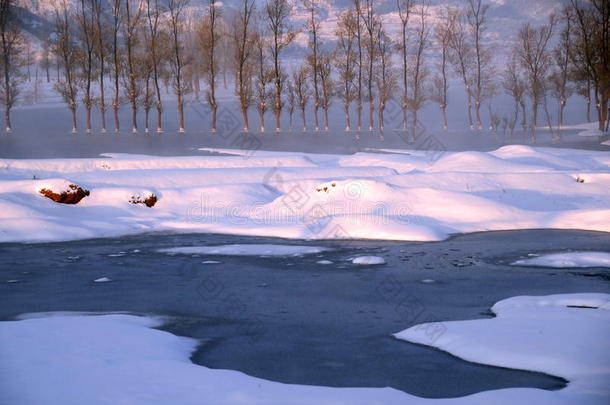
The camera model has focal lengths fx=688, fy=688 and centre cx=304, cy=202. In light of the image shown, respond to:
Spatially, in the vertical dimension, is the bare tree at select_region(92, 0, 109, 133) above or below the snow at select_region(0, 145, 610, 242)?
above

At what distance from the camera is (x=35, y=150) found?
38.0 meters

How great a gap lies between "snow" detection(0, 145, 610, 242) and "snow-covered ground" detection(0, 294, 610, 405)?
26.4 feet

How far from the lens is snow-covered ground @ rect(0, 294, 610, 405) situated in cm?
562

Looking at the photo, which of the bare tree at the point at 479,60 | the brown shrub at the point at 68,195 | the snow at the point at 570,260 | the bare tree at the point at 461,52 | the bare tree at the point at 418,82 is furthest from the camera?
the bare tree at the point at 461,52

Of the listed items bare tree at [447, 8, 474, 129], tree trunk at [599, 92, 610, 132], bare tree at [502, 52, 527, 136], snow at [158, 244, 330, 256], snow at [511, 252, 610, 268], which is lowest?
snow at [511, 252, 610, 268]

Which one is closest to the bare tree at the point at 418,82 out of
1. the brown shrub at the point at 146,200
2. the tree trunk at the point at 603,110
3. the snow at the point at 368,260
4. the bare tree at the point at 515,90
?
the bare tree at the point at 515,90

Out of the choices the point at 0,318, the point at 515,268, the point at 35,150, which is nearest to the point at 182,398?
the point at 0,318

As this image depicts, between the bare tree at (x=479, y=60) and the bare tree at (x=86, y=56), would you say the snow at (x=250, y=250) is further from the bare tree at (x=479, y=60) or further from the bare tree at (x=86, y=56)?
the bare tree at (x=479, y=60)

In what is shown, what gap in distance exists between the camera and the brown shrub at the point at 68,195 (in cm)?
1912

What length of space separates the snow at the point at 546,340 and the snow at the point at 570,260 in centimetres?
321

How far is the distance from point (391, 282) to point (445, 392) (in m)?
5.11

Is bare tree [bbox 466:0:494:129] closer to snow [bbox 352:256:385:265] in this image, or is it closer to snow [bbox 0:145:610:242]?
snow [bbox 0:145:610:242]

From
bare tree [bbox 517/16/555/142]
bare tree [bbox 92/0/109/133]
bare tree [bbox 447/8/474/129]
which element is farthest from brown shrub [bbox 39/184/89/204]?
bare tree [bbox 447/8/474/129]

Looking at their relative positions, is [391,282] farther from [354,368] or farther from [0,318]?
[0,318]
